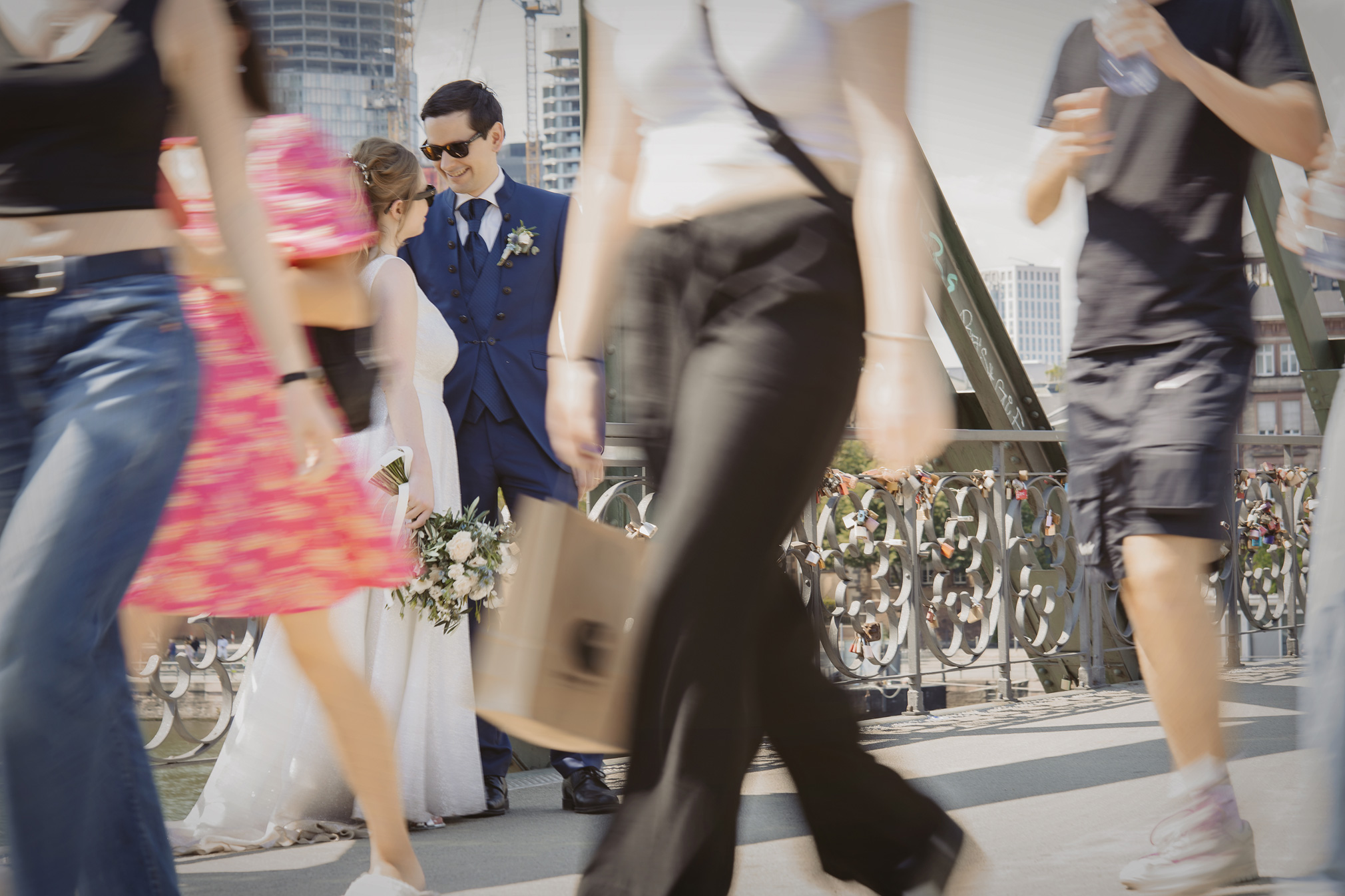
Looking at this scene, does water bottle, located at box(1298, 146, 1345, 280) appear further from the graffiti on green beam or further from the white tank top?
the graffiti on green beam

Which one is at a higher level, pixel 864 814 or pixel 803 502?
pixel 803 502

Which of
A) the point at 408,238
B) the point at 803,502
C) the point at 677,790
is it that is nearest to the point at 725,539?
the point at 803,502

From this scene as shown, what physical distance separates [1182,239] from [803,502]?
121cm

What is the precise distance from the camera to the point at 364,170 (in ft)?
A: 10.5

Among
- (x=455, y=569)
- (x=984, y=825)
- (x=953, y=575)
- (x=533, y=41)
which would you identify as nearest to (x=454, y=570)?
(x=455, y=569)

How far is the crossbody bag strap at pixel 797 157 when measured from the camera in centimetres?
147

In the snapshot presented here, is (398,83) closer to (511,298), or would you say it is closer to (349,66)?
(349,66)

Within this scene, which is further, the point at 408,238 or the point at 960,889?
the point at 408,238

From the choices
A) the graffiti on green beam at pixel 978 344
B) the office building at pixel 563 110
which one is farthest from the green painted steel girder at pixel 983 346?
the office building at pixel 563 110

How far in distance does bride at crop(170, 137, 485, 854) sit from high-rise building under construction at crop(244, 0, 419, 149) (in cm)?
32

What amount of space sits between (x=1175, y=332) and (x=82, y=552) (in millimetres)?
1770

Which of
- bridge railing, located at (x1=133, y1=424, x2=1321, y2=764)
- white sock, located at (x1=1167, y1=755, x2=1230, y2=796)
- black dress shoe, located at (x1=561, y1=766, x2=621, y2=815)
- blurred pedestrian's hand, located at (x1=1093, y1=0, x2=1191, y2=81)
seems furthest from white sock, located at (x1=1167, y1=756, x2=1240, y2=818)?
bridge railing, located at (x1=133, y1=424, x2=1321, y2=764)

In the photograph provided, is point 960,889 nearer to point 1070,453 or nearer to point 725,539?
point 725,539

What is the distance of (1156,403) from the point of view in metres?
2.26
